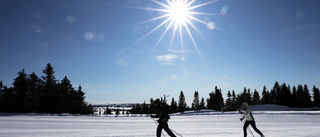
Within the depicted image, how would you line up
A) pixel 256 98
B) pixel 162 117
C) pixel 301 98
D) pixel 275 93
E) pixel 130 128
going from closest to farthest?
pixel 162 117 < pixel 130 128 < pixel 301 98 < pixel 275 93 < pixel 256 98

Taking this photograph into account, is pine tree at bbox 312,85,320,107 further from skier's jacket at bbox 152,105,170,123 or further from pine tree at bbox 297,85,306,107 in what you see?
skier's jacket at bbox 152,105,170,123

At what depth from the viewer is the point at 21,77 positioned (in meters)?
34.6

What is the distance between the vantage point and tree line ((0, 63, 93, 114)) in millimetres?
33781

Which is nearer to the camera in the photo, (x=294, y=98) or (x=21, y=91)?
(x=21, y=91)

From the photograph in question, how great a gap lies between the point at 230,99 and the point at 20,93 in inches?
2922

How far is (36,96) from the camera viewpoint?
36.0 meters

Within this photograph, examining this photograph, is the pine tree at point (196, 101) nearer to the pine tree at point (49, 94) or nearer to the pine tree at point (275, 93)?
the pine tree at point (275, 93)

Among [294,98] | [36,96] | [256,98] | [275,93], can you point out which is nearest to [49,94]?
[36,96]

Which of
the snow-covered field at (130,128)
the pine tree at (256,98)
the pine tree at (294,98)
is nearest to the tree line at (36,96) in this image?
the snow-covered field at (130,128)

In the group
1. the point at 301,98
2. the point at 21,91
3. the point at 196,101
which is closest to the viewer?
the point at 21,91

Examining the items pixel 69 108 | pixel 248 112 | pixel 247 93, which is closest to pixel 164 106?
pixel 248 112

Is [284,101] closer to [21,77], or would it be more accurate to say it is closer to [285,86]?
[285,86]

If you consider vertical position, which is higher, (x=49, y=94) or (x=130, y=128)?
(x=49, y=94)

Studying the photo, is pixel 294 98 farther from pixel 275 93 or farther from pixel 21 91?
pixel 21 91
